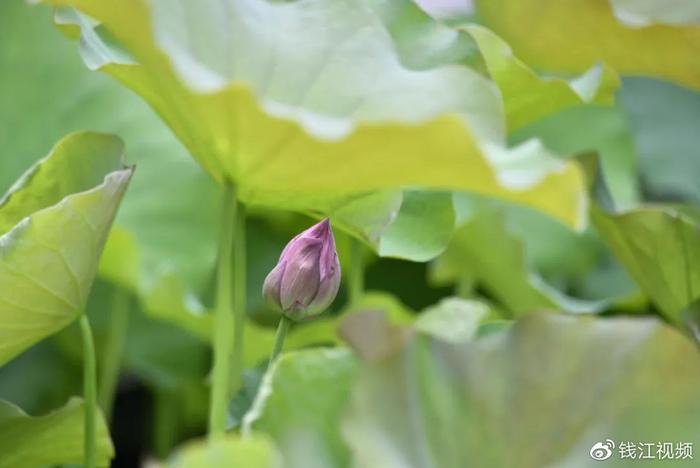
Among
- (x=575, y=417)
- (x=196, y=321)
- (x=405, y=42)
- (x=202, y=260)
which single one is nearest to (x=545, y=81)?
(x=405, y=42)

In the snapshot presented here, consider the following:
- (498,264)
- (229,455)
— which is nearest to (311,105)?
(229,455)

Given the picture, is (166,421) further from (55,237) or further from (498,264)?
(55,237)

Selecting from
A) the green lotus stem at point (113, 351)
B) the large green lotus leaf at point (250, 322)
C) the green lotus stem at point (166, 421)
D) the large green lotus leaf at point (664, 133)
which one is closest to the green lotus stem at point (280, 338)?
the large green lotus leaf at point (250, 322)

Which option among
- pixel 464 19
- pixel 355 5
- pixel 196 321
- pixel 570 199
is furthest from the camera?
pixel 464 19

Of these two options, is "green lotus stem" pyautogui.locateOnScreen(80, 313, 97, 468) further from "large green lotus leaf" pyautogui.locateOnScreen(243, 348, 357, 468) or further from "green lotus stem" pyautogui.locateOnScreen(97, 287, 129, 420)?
"green lotus stem" pyautogui.locateOnScreen(97, 287, 129, 420)

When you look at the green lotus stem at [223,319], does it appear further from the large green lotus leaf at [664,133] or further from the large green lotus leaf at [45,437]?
the large green lotus leaf at [664,133]

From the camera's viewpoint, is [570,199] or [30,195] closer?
[570,199]

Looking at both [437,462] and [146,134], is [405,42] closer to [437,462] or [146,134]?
[437,462]
